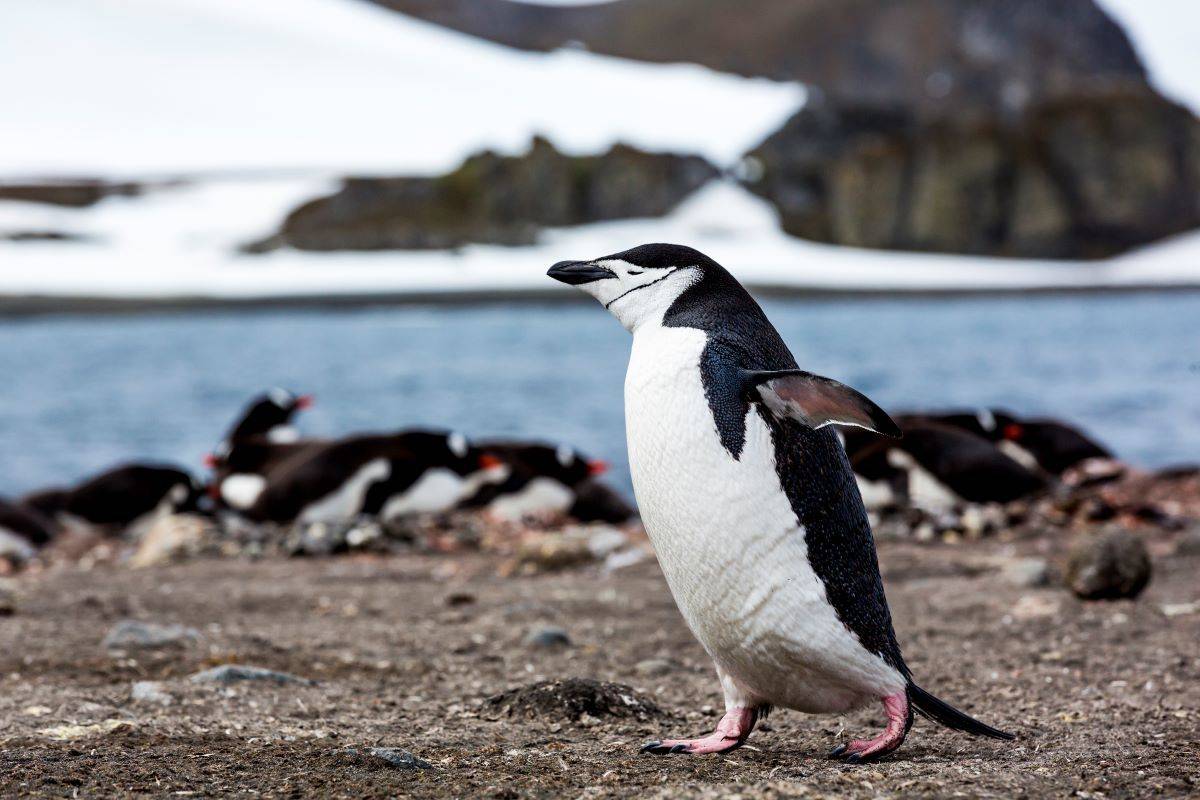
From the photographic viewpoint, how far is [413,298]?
3681 cm

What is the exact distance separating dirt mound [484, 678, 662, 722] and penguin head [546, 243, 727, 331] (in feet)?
2.42

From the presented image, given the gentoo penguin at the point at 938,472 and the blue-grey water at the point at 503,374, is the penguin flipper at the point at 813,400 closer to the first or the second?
the gentoo penguin at the point at 938,472

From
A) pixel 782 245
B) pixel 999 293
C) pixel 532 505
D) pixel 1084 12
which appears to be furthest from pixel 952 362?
pixel 1084 12

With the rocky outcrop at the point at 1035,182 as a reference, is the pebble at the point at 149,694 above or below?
below

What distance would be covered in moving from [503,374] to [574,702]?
45.9 feet

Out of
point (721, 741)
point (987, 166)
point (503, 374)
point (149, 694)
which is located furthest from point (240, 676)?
point (987, 166)

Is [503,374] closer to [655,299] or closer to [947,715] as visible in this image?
[655,299]

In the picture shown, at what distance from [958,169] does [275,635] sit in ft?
152

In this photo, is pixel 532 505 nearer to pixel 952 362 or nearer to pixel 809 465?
pixel 809 465

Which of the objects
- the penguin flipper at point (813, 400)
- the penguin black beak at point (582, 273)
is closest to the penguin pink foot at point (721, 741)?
the penguin flipper at point (813, 400)

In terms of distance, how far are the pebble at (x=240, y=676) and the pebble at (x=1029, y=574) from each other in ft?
7.49

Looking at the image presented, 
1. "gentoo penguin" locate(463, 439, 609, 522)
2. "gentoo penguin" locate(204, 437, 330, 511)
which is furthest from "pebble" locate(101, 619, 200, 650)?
"gentoo penguin" locate(463, 439, 609, 522)

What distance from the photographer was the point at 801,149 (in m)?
54.8

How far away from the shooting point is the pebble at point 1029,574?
13.8 feet
